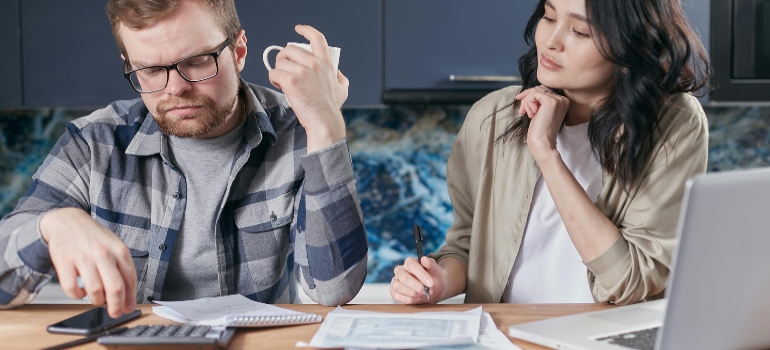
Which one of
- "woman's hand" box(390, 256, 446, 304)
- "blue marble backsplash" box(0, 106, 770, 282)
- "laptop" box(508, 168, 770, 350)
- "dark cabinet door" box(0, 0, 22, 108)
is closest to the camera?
"laptop" box(508, 168, 770, 350)

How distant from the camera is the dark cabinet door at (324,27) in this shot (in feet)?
7.61

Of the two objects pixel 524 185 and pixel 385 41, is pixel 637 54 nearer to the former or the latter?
pixel 524 185

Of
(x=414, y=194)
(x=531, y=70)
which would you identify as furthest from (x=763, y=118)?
(x=531, y=70)

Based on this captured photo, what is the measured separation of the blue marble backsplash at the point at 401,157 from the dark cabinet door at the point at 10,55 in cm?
40

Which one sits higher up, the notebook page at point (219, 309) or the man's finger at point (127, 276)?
the man's finger at point (127, 276)

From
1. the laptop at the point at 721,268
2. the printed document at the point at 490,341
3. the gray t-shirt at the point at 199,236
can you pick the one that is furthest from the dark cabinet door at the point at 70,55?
the laptop at the point at 721,268

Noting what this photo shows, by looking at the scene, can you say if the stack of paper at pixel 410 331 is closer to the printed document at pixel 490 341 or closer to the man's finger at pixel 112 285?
the printed document at pixel 490 341

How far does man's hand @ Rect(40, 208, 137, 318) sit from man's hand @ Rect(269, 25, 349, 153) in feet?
1.36

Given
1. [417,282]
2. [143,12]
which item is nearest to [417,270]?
[417,282]

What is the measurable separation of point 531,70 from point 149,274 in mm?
881

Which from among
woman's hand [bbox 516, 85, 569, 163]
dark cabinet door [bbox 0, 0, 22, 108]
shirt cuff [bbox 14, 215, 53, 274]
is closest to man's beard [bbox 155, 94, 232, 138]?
shirt cuff [bbox 14, 215, 53, 274]

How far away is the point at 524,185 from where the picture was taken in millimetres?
1578

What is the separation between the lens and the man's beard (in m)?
1.46

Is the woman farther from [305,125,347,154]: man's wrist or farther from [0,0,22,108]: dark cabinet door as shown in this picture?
[0,0,22,108]: dark cabinet door
